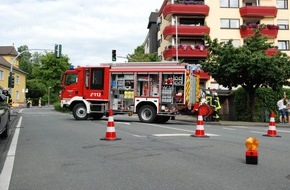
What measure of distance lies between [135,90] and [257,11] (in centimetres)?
2805

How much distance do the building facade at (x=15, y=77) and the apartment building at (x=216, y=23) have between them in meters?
27.8

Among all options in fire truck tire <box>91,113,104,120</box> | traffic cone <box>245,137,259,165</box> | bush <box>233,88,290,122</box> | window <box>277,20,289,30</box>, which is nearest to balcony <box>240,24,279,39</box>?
window <box>277,20,289,30</box>

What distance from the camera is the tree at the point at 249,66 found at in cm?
2380

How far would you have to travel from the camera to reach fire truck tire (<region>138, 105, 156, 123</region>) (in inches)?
811

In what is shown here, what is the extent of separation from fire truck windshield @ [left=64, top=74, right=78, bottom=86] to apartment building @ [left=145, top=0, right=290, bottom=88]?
856 inches

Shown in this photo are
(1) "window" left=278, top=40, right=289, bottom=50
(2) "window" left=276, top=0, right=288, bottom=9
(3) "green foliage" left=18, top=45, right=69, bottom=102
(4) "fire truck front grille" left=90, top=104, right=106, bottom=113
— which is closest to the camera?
(4) "fire truck front grille" left=90, top=104, right=106, bottom=113

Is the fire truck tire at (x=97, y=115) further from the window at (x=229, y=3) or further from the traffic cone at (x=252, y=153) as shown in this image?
the window at (x=229, y=3)

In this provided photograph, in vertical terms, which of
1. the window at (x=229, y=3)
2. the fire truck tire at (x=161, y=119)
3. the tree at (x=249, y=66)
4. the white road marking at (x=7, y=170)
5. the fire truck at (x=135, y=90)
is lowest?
the white road marking at (x=7, y=170)

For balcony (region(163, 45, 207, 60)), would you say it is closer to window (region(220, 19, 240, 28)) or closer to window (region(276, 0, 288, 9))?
window (region(220, 19, 240, 28))

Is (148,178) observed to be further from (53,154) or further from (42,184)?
(53,154)

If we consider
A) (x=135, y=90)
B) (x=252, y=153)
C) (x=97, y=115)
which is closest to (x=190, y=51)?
(x=97, y=115)

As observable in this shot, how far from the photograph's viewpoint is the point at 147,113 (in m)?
20.9

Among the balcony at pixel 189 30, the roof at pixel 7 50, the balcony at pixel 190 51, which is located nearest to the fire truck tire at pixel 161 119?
Result: the balcony at pixel 190 51

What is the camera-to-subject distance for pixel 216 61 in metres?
25.7
